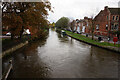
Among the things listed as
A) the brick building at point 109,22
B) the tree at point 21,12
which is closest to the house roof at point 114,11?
the brick building at point 109,22

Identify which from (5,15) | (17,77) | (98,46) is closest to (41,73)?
(17,77)

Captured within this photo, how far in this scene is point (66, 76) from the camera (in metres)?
8.34

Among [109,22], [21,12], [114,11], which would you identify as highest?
[114,11]

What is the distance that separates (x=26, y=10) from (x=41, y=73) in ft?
33.4

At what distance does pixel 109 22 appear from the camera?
115 feet

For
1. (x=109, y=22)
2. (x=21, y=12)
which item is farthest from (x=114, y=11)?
(x=21, y=12)

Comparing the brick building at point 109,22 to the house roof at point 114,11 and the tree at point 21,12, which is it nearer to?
the house roof at point 114,11

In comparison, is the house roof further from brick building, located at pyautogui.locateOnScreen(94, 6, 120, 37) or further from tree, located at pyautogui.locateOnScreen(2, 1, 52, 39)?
tree, located at pyautogui.locateOnScreen(2, 1, 52, 39)

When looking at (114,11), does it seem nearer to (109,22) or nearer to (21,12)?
(109,22)

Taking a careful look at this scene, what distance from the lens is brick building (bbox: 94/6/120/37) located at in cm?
3378

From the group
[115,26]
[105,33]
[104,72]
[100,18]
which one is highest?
[100,18]

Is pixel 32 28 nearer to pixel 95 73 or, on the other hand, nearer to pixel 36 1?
pixel 36 1

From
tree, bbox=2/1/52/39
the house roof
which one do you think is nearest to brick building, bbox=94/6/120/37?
the house roof

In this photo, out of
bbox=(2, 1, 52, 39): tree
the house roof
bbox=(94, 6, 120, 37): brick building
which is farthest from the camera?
the house roof
